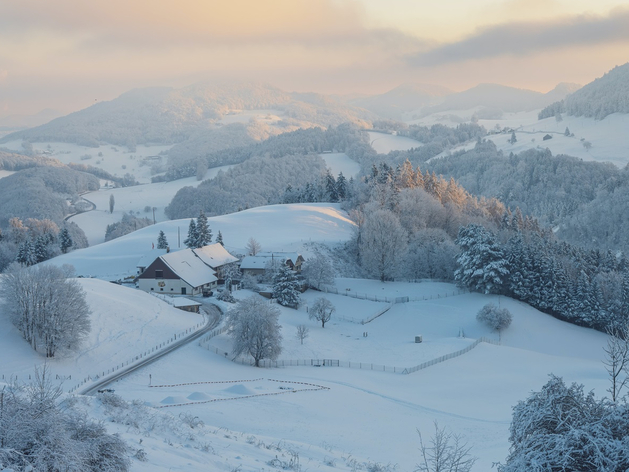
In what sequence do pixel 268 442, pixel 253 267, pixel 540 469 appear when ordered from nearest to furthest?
pixel 540 469
pixel 268 442
pixel 253 267

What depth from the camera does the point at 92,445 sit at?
456 inches

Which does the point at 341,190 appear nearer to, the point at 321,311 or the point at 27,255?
the point at 27,255

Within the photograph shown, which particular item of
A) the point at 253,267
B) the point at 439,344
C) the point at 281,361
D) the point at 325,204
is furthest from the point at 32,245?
the point at 439,344

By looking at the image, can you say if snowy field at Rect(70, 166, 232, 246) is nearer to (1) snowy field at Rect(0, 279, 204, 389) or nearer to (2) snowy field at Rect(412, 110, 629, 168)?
(1) snowy field at Rect(0, 279, 204, 389)

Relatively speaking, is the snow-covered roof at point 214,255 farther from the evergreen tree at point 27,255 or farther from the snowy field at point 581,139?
the snowy field at point 581,139

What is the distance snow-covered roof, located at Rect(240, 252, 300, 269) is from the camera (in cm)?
6150

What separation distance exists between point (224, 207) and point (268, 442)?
405 ft

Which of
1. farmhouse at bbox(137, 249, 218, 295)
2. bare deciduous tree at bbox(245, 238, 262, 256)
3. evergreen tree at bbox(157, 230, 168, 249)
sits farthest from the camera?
evergreen tree at bbox(157, 230, 168, 249)

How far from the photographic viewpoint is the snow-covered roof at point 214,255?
61.3 m

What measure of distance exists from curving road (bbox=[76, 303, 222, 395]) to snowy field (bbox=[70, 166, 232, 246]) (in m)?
84.4

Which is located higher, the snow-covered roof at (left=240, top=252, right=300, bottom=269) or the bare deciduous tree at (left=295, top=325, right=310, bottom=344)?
the snow-covered roof at (left=240, top=252, right=300, bottom=269)

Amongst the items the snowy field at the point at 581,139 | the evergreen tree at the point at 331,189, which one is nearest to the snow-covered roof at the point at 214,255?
the evergreen tree at the point at 331,189

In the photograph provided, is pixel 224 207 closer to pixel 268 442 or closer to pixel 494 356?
pixel 494 356

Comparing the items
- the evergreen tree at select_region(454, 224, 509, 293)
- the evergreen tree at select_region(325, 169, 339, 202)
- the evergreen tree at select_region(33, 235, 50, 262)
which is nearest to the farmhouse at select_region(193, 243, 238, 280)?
the evergreen tree at select_region(454, 224, 509, 293)
